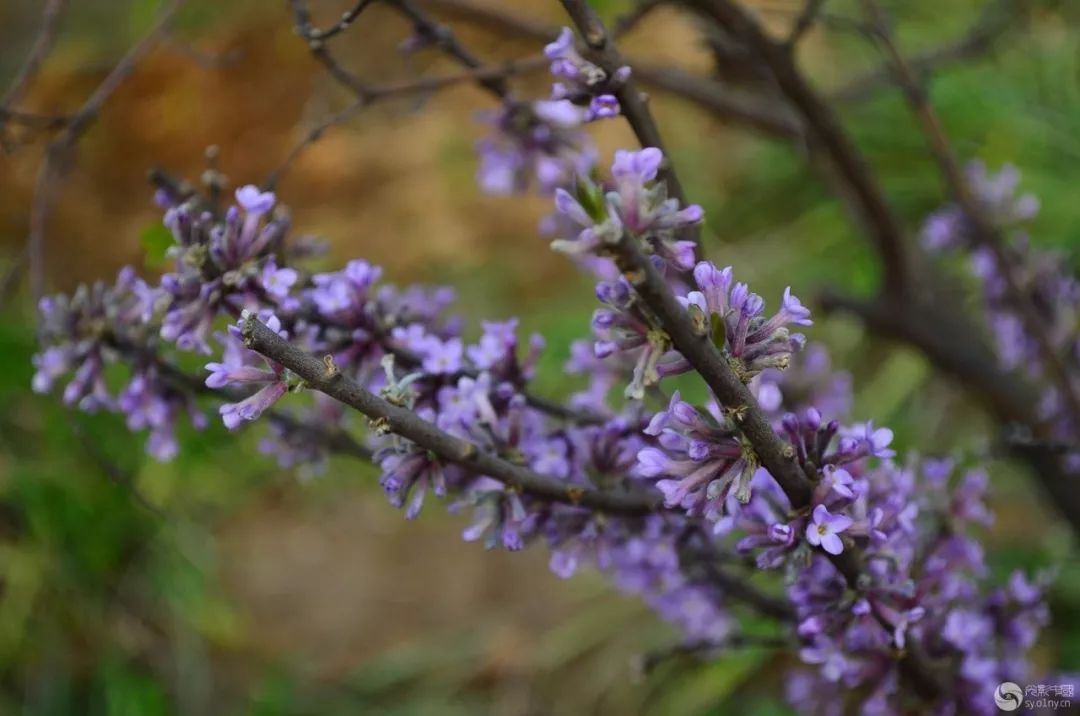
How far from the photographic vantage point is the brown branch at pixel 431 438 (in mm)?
532

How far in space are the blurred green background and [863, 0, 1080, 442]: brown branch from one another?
669 millimetres

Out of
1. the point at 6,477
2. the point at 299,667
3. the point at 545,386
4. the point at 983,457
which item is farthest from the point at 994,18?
the point at 6,477

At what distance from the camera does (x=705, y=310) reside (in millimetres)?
550

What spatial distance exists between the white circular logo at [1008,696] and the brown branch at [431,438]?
1.25ft

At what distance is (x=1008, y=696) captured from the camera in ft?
2.79

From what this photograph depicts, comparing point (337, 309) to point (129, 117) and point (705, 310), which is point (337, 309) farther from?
point (129, 117)

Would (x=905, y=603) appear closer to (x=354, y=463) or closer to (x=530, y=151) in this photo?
(x=530, y=151)

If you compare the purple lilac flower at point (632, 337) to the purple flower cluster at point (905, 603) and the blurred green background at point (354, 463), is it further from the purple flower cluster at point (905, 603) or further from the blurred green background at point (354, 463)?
the blurred green background at point (354, 463)

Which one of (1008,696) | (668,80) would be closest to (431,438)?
(1008,696)

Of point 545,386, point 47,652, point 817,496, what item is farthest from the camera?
point 545,386

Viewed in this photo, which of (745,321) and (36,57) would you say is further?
(36,57)

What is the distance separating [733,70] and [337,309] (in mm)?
892

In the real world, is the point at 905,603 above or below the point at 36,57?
below

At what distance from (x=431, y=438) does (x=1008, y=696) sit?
598 millimetres
